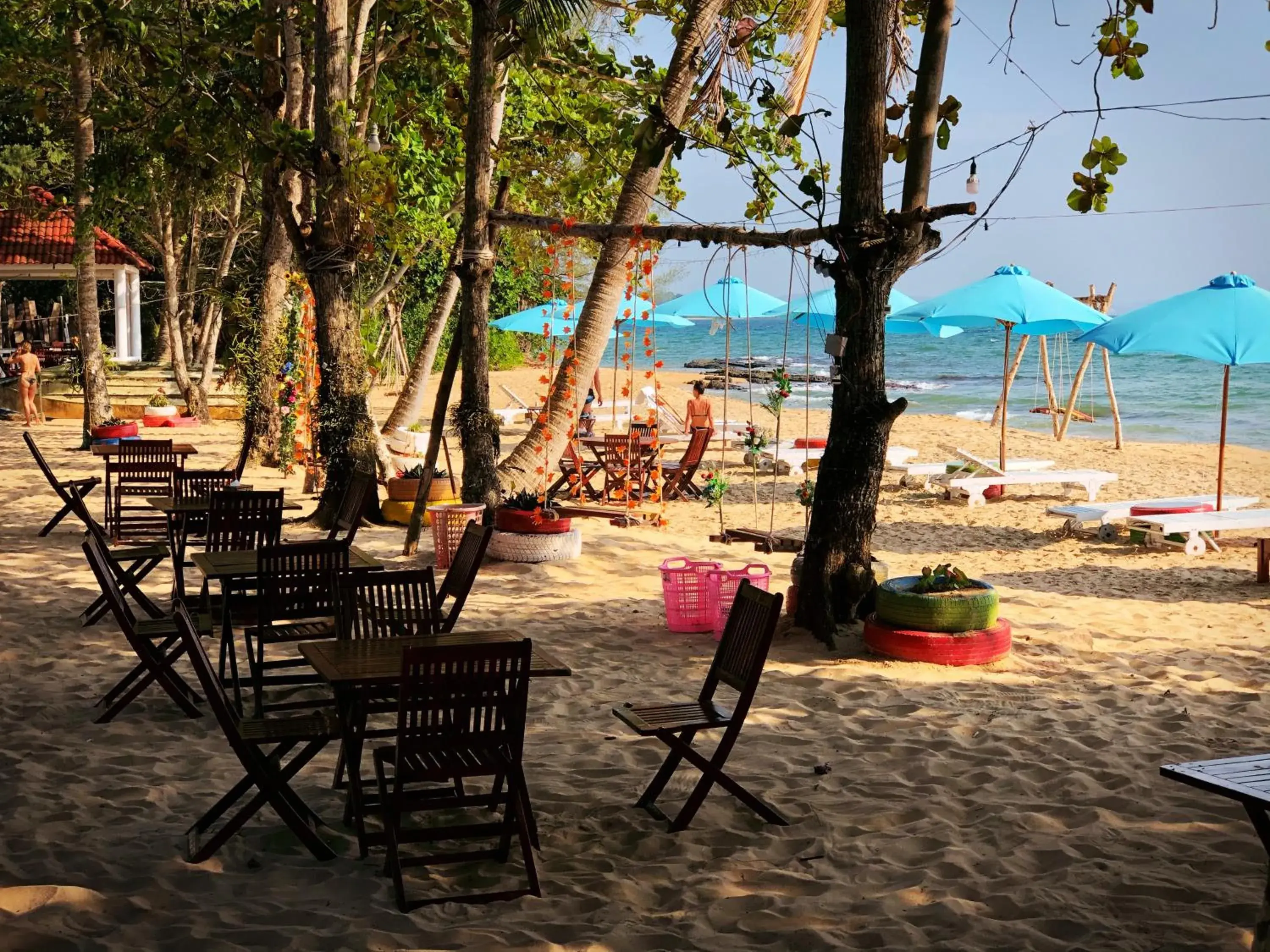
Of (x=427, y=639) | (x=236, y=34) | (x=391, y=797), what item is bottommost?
(x=391, y=797)

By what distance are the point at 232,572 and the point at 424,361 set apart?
1028 centimetres

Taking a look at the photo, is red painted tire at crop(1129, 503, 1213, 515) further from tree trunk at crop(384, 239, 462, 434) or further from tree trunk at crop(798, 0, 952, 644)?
tree trunk at crop(384, 239, 462, 434)

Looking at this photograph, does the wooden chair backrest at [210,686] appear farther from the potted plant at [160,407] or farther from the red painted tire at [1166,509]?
the potted plant at [160,407]

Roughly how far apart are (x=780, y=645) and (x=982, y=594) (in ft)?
3.92

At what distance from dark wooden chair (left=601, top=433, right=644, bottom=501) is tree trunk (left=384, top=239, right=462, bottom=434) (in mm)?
2741

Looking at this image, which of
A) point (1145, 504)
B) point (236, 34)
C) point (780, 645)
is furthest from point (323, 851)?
point (236, 34)

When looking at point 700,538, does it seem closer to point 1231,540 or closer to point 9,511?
point 1231,540

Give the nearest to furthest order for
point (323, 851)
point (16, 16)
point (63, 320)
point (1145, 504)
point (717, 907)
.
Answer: point (717, 907), point (323, 851), point (1145, 504), point (16, 16), point (63, 320)

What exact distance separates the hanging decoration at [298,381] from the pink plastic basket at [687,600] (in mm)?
6043

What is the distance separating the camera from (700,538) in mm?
11562

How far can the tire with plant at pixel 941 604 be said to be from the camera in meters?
6.93

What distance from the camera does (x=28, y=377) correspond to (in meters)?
21.2

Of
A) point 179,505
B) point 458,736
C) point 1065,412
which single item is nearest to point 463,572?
point 458,736

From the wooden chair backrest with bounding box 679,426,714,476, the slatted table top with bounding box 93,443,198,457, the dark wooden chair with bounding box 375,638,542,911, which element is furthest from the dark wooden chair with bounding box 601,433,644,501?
the dark wooden chair with bounding box 375,638,542,911
